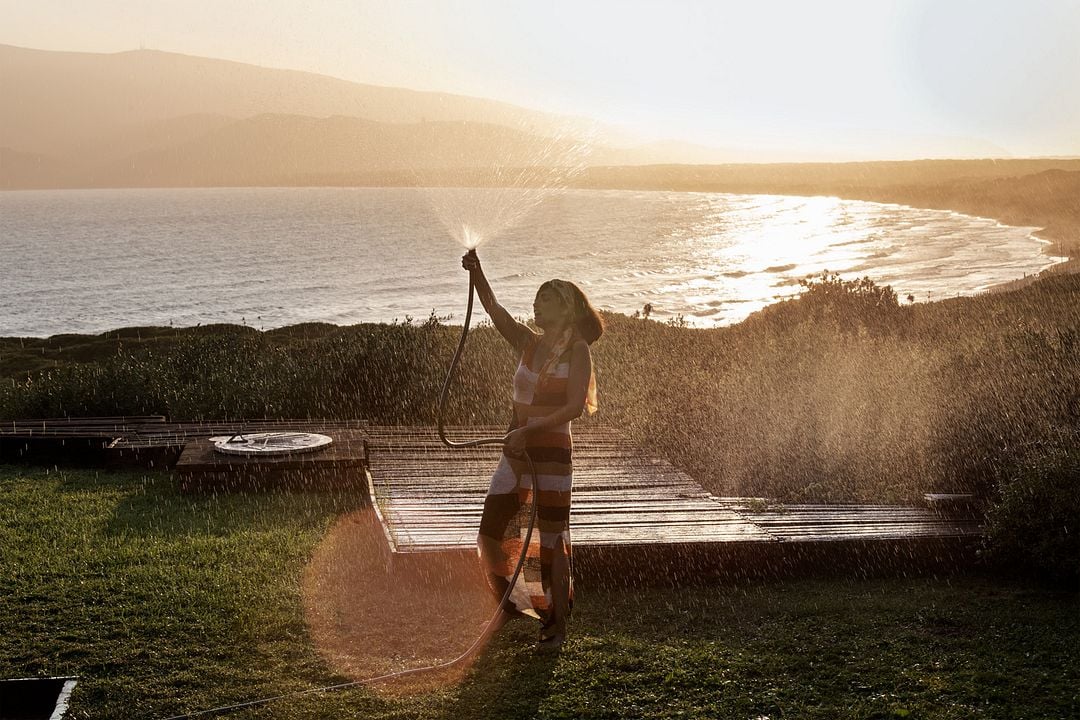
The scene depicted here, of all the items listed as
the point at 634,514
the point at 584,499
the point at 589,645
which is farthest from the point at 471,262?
the point at 584,499

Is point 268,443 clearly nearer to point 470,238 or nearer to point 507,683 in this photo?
point 470,238

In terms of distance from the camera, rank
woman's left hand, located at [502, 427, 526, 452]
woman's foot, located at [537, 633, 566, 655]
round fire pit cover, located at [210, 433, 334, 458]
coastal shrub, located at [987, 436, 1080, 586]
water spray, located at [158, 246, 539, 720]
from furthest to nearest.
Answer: round fire pit cover, located at [210, 433, 334, 458]
coastal shrub, located at [987, 436, 1080, 586]
woman's foot, located at [537, 633, 566, 655]
woman's left hand, located at [502, 427, 526, 452]
water spray, located at [158, 246, 539, 720]

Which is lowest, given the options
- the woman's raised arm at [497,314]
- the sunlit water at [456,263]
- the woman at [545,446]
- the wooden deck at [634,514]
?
the sunlit water at [456,263]

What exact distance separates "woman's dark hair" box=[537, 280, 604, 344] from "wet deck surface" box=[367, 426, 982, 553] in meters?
2.01

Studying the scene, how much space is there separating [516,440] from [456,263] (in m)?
75.2

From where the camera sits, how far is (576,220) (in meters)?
122

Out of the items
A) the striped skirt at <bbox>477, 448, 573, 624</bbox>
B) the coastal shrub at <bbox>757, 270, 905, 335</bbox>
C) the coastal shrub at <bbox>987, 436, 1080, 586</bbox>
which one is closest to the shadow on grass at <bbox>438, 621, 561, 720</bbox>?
the striped skirt at <bbox>477, 448, 573, 624</bbox>

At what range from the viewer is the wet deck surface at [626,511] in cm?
774

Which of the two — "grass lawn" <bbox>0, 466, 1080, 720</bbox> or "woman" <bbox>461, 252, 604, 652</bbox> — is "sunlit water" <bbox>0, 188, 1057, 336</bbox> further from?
"woman" <bbox>461, 252, 604, 652</bbox>

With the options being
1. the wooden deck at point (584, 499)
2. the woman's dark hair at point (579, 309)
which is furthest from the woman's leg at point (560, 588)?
the woman's dark hair at point (579, 309)

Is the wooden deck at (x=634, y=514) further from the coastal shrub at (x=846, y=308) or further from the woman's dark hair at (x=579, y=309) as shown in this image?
the coastal shrub at (x=846, y=308)

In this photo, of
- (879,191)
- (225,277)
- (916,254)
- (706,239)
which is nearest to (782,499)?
(916,254)

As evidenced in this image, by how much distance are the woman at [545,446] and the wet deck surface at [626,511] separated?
1.07 metres

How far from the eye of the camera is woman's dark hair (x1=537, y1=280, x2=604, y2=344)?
6012 millimetres
